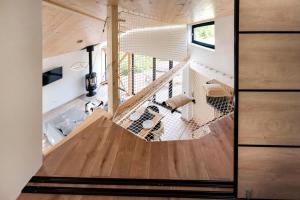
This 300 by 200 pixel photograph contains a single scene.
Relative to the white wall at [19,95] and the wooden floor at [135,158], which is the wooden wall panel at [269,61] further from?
the white wall at [19,95]

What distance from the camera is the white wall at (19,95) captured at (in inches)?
65.8

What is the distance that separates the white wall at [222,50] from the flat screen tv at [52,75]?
3.24 m

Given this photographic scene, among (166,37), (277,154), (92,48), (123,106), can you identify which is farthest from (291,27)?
(92,48)

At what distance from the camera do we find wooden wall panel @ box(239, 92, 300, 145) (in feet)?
5.86

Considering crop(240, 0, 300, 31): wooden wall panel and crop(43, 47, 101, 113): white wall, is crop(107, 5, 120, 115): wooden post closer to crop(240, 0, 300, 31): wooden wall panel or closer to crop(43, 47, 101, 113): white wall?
crop(240, 0, 300, 31): wooden wall panel

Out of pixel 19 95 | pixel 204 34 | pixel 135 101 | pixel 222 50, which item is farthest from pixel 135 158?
pixel 204 34

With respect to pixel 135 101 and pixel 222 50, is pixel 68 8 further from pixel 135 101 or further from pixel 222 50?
pixel 222 50

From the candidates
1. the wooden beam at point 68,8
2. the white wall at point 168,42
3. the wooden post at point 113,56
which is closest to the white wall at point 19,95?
the wooden beam at point 68,8

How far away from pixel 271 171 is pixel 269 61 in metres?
0.62

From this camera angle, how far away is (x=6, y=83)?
1.70m

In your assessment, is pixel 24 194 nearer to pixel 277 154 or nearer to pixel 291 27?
pixel 277 154

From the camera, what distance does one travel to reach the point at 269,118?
1805 millimetres

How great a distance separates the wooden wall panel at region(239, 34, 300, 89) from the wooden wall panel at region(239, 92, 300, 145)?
0.20ft

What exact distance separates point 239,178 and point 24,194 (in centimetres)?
128
